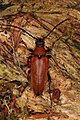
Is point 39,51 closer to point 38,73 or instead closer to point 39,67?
point 39,67

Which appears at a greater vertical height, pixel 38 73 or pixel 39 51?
pixel 39 51

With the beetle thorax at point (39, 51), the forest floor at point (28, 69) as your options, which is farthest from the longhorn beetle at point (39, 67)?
the forest floor at point (28, 69)

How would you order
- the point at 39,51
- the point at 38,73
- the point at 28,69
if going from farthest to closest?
the point at 39,51
the point at 28,69
the point at 38,73

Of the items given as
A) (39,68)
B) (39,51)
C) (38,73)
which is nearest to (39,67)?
(39,68)

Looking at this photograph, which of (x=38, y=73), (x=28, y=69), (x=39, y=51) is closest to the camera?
(x=38, y=73)

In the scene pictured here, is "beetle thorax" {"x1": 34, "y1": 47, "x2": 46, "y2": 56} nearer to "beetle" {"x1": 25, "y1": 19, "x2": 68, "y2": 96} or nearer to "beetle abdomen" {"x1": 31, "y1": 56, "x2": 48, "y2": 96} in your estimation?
"beetle" {"x1": 25, "y1": 19, "x2": 68, "y2": 96}

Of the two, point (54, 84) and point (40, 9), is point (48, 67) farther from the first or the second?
point (40, 9)

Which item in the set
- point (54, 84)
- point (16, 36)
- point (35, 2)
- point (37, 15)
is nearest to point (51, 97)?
point (54, 84)

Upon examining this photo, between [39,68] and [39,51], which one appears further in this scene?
[39,51]
